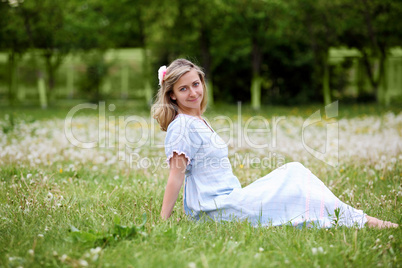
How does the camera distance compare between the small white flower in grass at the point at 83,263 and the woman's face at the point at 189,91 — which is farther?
the woman's face at the point at 189,91

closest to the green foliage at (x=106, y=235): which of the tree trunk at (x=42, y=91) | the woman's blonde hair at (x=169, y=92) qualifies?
the woman's blonde hair at (x=169, y=92)

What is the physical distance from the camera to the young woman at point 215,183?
3494mm

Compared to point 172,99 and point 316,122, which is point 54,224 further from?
point 316,122

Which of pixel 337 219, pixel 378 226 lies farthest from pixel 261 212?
pixel 378 226

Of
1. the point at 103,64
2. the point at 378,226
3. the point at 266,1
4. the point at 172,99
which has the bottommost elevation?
the point at 378,226

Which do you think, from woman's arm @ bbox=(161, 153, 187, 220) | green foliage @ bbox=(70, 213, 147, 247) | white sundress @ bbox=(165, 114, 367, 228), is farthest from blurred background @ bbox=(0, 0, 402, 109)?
green foliage @ bbox=(70, 213, 147, 247)

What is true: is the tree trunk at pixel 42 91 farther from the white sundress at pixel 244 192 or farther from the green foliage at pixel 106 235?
the green foliage at pixel 106 235

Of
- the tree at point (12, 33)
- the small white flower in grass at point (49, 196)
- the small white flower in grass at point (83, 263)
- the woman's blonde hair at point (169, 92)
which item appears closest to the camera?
the small white flower in grass at point (83, 263)

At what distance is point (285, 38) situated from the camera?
2488cm

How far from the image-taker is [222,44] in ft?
75.5

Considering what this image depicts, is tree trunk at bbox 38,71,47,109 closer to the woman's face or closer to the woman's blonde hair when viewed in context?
the woman's blonde hair

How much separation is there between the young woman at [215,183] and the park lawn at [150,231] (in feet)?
0.46

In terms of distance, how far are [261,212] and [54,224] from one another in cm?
179

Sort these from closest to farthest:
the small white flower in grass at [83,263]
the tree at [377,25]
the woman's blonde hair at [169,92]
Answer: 1. the small white flower in grass at [83,263]
2. the woman's blonde hair at [169,92]
3. the tree at [377,25]
